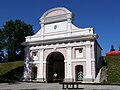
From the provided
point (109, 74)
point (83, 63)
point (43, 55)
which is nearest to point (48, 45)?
point (43, 55)

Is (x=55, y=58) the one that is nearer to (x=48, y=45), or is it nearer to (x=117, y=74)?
(x=48, y=45)

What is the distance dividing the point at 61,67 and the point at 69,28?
9.09 metres

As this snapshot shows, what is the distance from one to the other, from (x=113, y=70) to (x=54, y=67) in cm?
1074

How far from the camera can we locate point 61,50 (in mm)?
33188

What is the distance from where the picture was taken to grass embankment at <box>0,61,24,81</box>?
121 ft

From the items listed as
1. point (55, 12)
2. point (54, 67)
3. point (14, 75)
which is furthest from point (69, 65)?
point (14, 75)

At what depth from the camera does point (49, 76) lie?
34.9 metres

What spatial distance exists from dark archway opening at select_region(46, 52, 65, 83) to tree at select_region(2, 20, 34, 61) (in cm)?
1826

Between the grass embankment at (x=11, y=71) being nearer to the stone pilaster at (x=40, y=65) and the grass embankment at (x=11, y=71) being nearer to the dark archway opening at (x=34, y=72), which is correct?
the dark archway opening at (x=34, y=72)

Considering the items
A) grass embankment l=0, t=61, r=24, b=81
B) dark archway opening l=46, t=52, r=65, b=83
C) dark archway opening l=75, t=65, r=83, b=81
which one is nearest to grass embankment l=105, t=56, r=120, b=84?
dark archway opening l=75, t=65, r=83, b=81

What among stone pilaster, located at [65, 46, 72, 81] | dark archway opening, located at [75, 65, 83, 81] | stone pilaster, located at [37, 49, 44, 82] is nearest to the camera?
dark archway opening, located at [75, 65, 83, 81]

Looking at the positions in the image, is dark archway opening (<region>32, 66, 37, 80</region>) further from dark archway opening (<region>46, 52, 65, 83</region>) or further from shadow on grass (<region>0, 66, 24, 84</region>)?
shadow on grass (<region>0, 66, 24, 84</region>)

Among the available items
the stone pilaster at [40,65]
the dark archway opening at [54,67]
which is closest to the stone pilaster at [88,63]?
the dark archway opening at [54,67]

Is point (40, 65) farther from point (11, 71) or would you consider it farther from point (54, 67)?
point (11, 71)
